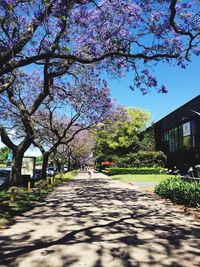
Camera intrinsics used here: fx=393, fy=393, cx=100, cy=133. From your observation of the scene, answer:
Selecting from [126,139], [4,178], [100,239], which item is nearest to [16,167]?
[4,178]

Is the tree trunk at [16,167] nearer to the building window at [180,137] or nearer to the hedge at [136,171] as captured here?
the building window at [180,137]

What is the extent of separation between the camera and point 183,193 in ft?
49.9

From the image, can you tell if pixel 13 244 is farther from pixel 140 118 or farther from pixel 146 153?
pixel 140 118

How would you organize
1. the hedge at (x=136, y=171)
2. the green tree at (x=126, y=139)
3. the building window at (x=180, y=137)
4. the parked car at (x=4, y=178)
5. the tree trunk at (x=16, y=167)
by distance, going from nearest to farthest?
the tree trunk at (x=16, y=167) → the parked car at (x=4, y=178) → the building window at (x=180, y=137) → the hedge at (x=136, y=171) → the green tree at (x=126, y=139)

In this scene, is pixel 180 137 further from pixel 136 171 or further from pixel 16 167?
pixel 16 167

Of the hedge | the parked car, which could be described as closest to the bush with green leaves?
the parked car

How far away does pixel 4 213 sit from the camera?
1266 cm

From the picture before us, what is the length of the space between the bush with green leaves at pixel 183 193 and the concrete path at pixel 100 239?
3.61 ft

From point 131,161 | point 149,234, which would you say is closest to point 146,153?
point 131,161

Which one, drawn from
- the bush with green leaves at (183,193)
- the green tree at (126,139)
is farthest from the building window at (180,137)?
the bush with green leaves at (183,193)

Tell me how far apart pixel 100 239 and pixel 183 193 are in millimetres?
7464

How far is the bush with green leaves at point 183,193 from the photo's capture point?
46.0 ft

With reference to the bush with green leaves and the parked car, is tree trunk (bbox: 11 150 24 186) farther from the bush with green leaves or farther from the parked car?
the bush with green leaves

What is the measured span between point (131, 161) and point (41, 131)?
75.5 feet
